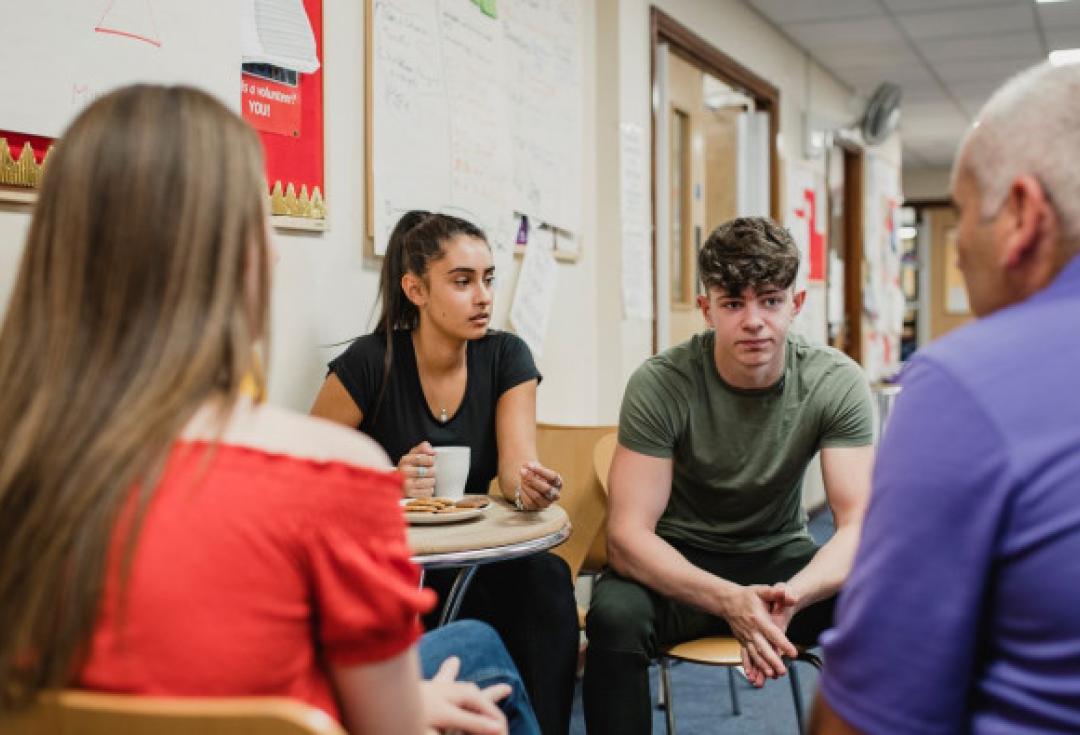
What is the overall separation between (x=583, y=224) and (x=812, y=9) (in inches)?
90.7

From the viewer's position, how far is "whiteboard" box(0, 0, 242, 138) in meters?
1.73

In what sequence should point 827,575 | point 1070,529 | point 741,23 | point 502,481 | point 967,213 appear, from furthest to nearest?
point 741,23, point 502,481, point 827,575, point 967,213, point 1070,529

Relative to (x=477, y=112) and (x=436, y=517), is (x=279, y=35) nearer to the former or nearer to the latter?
(x=477, y=112)

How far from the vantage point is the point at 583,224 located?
12.1 ft

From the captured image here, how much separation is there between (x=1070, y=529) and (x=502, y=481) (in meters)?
1.63

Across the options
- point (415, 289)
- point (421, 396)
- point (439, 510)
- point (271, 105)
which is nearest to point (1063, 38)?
point (415, 289)

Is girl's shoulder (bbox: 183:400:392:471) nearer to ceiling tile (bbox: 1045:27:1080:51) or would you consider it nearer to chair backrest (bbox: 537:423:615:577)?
chair backrest (bbox: 537:423:615:577)

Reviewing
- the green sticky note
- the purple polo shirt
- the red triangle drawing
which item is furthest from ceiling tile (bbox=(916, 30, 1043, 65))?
the purple polo shirt

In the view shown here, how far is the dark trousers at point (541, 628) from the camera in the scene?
2188 millimetres

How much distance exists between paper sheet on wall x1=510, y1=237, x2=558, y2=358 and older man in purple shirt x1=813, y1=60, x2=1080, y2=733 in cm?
231

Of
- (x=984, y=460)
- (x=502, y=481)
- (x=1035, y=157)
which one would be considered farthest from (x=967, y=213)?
(x=502, y=481)

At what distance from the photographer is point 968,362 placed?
0.90 metres

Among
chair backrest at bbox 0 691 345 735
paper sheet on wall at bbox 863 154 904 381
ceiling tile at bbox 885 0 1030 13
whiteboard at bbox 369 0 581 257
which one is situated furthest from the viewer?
paper sheet on wall at bbox 863 154 904 381

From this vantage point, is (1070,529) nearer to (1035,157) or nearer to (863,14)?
(1035,157)
